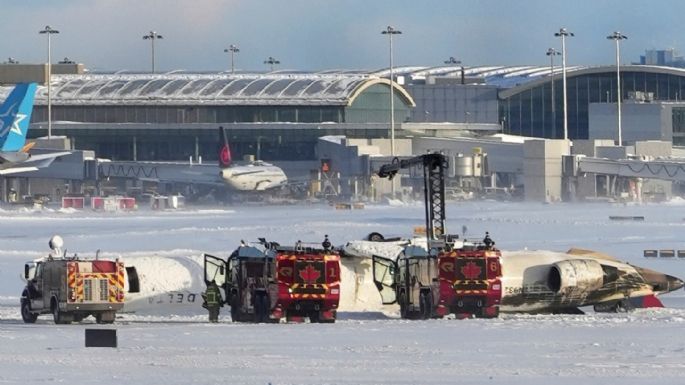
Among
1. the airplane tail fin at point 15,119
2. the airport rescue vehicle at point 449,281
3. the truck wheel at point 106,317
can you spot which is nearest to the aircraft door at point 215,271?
the truck wheel at point 106,317

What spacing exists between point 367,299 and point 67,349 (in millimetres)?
16265

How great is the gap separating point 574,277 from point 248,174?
11250 cm

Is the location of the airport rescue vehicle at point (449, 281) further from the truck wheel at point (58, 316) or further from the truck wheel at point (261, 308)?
the truck wheel at point (58, 316)

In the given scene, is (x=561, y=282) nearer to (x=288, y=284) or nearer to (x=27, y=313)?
(x=288, y=284)

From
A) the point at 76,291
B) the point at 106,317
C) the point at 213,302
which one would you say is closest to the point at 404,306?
the point at 213,302

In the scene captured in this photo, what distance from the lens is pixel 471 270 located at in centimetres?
5112

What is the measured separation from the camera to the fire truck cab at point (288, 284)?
49.2 m

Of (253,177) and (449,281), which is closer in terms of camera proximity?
(449,281)

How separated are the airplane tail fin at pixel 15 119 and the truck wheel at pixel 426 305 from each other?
64268mm

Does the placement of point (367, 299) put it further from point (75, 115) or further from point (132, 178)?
point (75, 115)

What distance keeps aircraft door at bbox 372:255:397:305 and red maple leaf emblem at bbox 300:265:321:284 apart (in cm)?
463

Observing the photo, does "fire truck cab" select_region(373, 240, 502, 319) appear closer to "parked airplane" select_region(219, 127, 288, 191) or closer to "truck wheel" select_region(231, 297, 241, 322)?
"truck wheel" select_region(231, 297, 241, 322)

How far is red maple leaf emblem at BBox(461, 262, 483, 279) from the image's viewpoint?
168 feet

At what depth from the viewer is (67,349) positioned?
1561 inches
